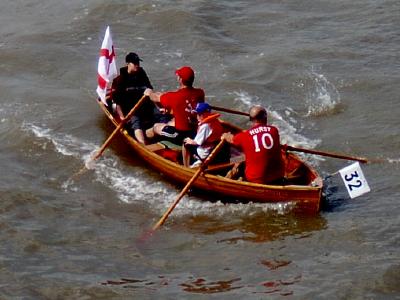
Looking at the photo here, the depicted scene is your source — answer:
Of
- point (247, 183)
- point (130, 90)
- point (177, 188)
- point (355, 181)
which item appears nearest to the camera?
point (355, 181)

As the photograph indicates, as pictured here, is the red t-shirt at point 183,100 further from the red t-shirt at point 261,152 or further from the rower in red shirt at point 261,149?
the red t-shirt at point 261,152

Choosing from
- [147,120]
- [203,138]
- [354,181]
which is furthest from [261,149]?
[147,120]

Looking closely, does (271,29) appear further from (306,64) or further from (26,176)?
(26,176)

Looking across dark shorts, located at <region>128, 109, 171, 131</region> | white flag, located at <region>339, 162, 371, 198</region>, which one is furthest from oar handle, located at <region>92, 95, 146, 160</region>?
white flag, located at <region>339, 162, 371, 198</region>

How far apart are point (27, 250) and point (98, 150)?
381 centimetres

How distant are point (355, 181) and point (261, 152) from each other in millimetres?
1512

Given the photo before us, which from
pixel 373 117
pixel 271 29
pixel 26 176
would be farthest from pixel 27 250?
pixel 271 29

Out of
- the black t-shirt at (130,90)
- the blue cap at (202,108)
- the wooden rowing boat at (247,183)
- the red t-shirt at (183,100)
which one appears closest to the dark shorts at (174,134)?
the wooden rowing boat at (247,183)

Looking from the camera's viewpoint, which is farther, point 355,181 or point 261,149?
point 261,149

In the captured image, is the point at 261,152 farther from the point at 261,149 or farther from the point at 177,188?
the point at 177,188

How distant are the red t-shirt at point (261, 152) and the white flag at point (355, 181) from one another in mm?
1084

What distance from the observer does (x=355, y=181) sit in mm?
12406

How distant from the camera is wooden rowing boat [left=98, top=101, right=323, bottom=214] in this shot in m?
12.7

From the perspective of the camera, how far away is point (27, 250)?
12070mm
